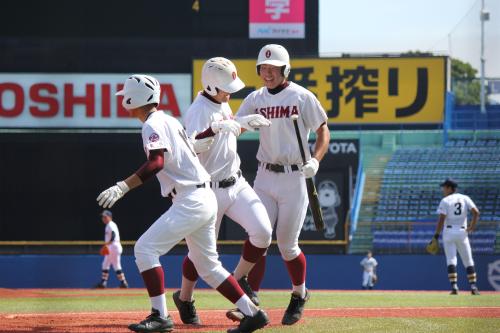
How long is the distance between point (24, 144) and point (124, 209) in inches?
96.6

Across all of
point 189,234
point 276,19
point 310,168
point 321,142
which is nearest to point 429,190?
point 276,19

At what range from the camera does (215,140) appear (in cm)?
716

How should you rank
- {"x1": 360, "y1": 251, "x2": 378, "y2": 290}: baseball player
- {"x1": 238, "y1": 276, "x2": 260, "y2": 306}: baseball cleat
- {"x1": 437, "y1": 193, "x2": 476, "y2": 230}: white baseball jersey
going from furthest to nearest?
{"x1": 360, "y1": 251, "x2": 378, "y2": 290}: baseball player → {"x1": 437, "y1": 193, "x2": 476, "y2": 230}: white baseball jersey → {"x1": 238, "y1": 276, "x2": 260, "y2": 306}: baseball cleat

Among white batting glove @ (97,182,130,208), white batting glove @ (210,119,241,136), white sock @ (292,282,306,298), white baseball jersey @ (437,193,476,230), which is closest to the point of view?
white batting glove @ (97,182,130,208)

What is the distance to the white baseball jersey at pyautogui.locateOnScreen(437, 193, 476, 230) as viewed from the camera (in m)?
14.2

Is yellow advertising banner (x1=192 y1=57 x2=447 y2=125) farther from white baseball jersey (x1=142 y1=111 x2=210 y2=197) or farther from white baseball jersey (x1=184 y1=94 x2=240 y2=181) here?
white baseball jersey (x1=142 y1=111 x2=210 y2=197)

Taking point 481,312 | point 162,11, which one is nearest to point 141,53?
point 162,11

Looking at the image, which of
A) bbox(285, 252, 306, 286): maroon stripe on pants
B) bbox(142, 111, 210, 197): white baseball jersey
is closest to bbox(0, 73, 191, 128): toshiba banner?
bbox(285, 252, 306, 286): maroon stripe on pants

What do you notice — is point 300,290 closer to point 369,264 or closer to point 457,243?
point 457,243

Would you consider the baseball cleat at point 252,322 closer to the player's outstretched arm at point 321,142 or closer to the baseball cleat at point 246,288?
the baseball cleat at point 246,288

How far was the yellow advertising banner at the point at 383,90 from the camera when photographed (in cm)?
2166

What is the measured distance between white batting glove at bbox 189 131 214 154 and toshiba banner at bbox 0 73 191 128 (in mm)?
14205

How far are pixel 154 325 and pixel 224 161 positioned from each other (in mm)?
1455

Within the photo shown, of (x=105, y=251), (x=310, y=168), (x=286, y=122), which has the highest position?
(x=286, y=122)
